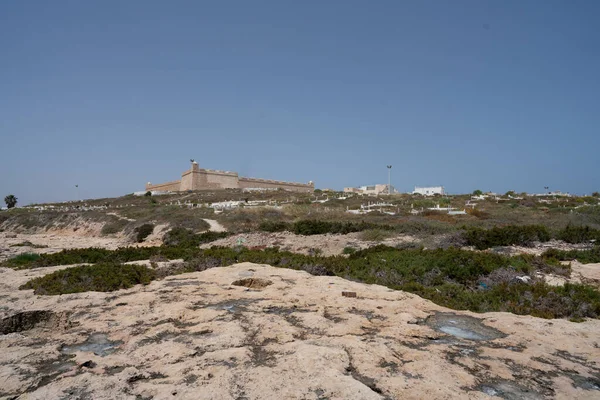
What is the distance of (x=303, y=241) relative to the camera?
17.8 metres

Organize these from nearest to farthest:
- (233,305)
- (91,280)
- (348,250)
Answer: (233,305) < (91,280) < (348,250)

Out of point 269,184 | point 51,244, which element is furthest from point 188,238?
point 269,184

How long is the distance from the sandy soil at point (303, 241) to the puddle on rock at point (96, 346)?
10.9 metres

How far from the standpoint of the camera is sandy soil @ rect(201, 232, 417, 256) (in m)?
16.0

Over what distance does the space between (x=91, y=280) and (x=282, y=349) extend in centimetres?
Answer: 553

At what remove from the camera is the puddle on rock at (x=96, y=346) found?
168 inches

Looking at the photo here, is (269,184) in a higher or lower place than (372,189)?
higher

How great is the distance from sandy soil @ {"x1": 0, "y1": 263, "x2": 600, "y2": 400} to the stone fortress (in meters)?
68.5

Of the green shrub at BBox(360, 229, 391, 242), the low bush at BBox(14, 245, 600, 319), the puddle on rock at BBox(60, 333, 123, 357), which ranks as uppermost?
the puddle on rock at BBox(60, 333, 123, 357)

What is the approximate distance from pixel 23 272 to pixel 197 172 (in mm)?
64602

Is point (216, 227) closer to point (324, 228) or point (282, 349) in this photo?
Answer: point (324, 228)

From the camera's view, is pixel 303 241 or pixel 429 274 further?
pixel 303 241

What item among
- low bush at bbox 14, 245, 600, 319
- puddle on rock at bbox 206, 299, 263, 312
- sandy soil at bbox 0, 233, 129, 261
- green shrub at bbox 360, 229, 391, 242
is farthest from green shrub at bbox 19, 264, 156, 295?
green shrub at bbox 360, 229, 391, 242

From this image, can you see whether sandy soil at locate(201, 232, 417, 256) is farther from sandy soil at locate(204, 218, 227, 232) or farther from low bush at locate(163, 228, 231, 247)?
sandy soil at locate(204, 218, 227, 232)
